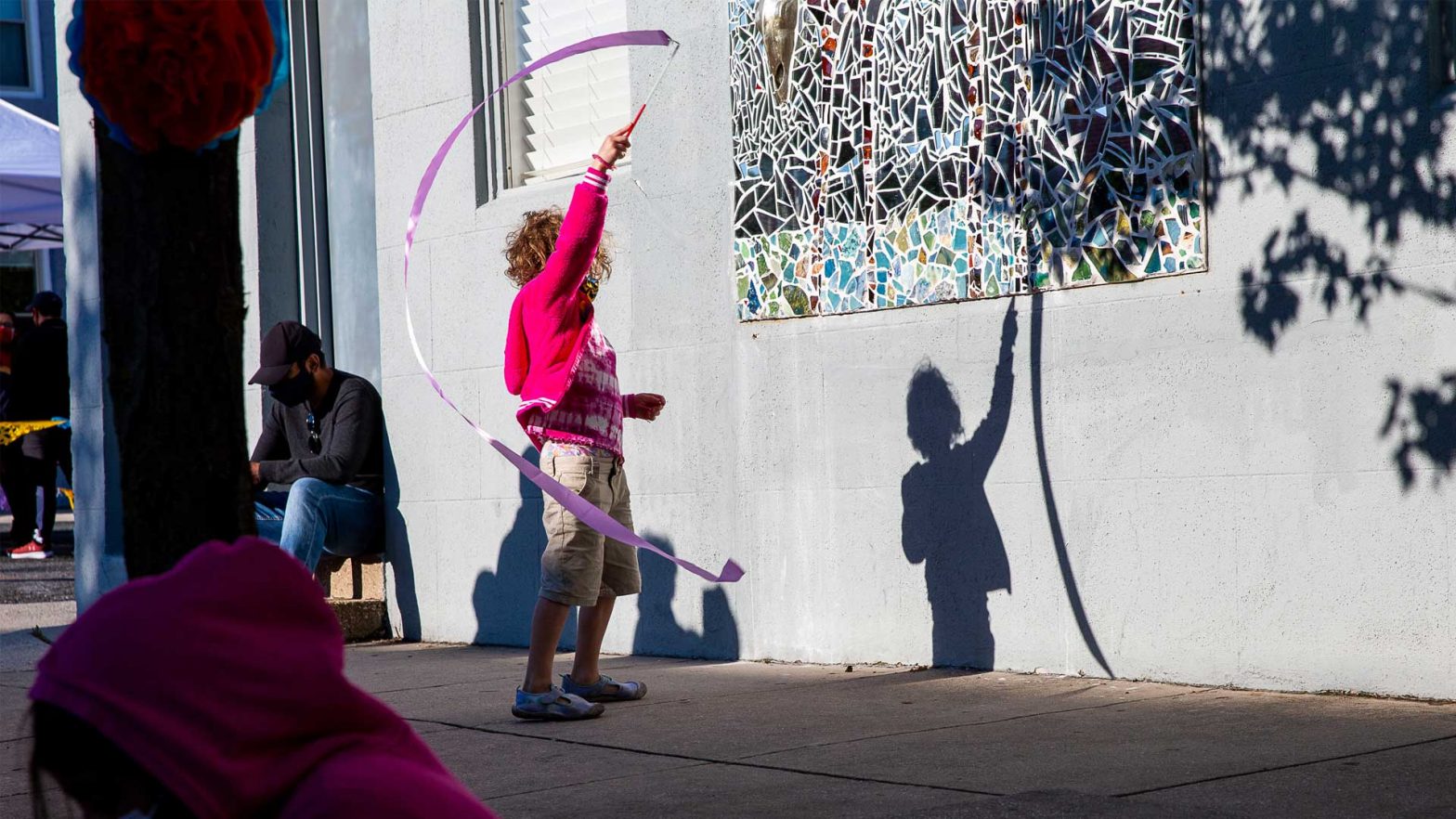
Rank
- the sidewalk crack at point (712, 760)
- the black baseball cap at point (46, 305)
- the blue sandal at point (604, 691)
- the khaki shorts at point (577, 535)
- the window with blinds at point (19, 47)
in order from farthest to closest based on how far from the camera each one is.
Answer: the window with blinds at point (19, 47) → the black baseball cap at point (46, 305) → the blue sandal at point (604, 691) → the khaki shorts at point (577, 535) → the sidewalk crack at point (712, 760)

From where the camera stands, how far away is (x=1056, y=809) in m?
4.39

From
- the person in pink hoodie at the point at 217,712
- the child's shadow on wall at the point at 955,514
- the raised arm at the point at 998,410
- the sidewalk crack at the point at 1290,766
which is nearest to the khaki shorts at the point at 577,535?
the child's shadow on wall at the point at 955,514

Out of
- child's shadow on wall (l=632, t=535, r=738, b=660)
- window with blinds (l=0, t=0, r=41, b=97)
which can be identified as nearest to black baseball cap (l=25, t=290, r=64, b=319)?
child's shadow on wall (l=632, t=535, r=738, b=660)

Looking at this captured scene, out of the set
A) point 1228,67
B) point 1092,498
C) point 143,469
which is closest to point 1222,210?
point 1228,67

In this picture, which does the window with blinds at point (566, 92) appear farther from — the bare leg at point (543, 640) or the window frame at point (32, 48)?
the window frame at point (32, 48)

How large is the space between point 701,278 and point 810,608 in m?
1.60

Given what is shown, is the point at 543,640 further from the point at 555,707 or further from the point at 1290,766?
the point at 1290,766

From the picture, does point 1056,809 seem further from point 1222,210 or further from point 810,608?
point 810,608

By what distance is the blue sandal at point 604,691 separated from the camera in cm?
676

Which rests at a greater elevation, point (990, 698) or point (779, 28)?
point (779, 28)

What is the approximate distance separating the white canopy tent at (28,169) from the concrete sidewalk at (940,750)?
8.32m

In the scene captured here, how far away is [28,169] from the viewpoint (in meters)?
14.4

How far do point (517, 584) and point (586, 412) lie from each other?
2668mm

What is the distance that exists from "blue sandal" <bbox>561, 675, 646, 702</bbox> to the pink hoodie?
1090 millimetres
